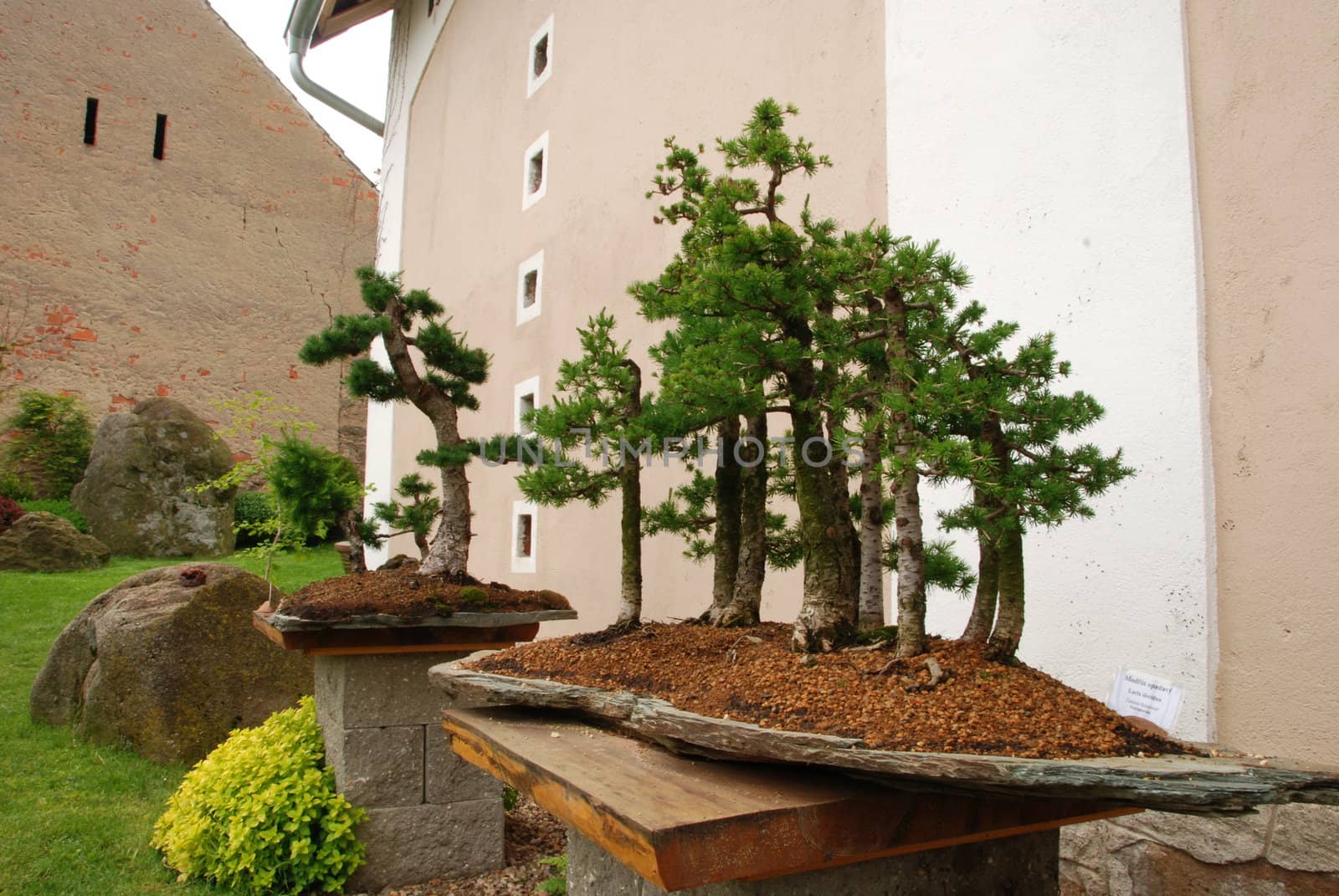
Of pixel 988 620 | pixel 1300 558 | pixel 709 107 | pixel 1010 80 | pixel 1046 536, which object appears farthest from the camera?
pixel 709 107

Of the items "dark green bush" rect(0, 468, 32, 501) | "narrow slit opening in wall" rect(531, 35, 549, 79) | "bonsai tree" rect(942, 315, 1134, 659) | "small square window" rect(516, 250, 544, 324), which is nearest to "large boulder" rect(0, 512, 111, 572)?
"dark green bush" rect(0, 468, 32, 501)

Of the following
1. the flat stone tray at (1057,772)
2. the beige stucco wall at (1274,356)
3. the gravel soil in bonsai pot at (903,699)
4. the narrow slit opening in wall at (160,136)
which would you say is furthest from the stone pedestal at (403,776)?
the narrow slit opening in wall at (160,136)

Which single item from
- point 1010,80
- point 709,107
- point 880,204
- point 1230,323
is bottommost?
point 1230,323

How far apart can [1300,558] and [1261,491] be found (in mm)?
178

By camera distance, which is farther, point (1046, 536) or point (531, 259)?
point (531, 259)

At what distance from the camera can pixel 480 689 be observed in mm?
1707

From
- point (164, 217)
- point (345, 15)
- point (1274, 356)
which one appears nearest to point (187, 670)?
point (1274, 356)

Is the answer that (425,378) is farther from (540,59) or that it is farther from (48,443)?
(48,443)

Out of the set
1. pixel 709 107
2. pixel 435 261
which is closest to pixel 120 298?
pixel 435 261

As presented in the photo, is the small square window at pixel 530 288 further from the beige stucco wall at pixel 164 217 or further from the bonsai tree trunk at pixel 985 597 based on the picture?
the beige stucco wall at pixel 164 217

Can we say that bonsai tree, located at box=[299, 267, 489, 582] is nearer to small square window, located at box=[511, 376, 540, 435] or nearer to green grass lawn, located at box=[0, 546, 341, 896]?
green grass lawn, located at box=[0, 546, 341, 896]

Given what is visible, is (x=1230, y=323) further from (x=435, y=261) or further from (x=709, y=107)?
(x=435, y=261)

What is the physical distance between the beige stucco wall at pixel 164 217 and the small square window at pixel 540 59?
7.77 metres

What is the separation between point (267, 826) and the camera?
9.39ft
